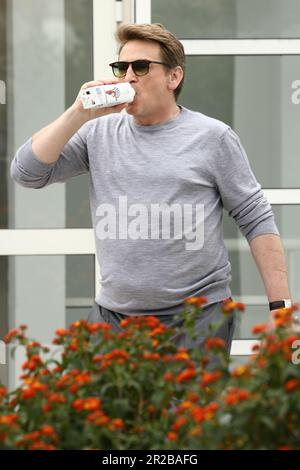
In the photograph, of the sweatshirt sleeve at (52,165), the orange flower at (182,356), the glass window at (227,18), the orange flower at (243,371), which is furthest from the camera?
the glass window at (227,18)

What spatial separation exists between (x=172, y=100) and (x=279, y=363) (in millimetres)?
1531

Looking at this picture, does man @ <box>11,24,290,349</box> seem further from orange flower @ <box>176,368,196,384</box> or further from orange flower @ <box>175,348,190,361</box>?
orange flower @ <box>176,368,196,384</box>

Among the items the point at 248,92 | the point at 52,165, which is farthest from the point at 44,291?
the point at 52,165

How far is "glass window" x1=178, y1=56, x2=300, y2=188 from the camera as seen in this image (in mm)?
5164

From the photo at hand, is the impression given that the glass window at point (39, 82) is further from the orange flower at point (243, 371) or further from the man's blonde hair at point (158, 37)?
the orange flower at point (243, 371)

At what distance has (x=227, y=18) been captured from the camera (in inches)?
203

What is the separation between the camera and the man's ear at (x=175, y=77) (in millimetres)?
3418

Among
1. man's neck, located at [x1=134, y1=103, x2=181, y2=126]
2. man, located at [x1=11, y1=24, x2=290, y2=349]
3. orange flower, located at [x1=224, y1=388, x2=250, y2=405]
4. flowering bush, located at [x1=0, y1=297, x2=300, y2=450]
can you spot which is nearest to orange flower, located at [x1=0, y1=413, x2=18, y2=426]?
flowering bush, located at [x1=0, y1=297, x2=300, y2=450]

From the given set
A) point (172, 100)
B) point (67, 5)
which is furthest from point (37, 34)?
point (172, 100)

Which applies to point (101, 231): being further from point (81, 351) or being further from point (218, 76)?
point (218, 76)

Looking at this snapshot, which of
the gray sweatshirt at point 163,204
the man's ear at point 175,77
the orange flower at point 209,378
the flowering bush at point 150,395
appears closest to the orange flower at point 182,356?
the flowering bush at point 150,395

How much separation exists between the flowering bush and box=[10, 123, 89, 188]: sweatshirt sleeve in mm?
975

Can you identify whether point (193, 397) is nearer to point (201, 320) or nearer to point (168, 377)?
point (168, 377)

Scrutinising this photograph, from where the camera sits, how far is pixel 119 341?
2.38 m
